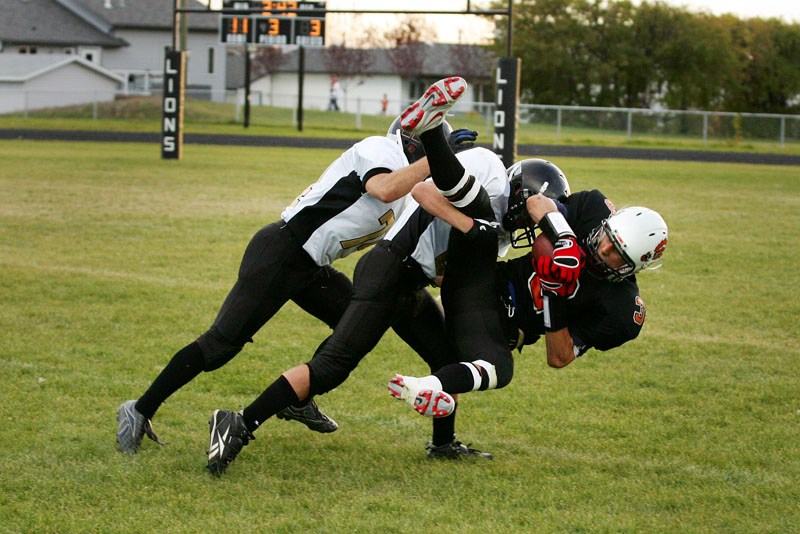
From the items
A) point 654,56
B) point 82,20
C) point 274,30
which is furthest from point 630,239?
point 82,20

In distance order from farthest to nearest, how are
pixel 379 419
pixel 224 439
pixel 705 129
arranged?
1. pixel 705 129
2. pixel 379 419
3. pixel 224 439

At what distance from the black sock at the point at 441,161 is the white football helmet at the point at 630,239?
2.21 ft

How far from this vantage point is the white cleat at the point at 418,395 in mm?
3998

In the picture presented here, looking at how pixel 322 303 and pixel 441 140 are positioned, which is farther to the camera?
pixel 322 303

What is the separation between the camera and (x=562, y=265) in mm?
4086

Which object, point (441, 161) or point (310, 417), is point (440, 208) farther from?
point (310, 417)

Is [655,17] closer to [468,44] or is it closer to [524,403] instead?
[468,44]

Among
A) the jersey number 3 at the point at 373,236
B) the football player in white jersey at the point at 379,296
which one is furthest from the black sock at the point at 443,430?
the jersey number 3 at the point at 373,236

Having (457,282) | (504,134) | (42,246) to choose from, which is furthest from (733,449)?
(504,134)

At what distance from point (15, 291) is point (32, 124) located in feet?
88.3

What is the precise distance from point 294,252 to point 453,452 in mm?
1209

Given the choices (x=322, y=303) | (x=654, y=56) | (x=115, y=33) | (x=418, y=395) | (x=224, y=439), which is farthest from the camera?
(x=115, y=33)

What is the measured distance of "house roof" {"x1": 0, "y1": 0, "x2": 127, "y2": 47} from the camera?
177 feet

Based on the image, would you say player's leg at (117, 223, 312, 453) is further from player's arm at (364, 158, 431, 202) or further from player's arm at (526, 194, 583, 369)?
player's arm at (526, 194, 583, 369)
